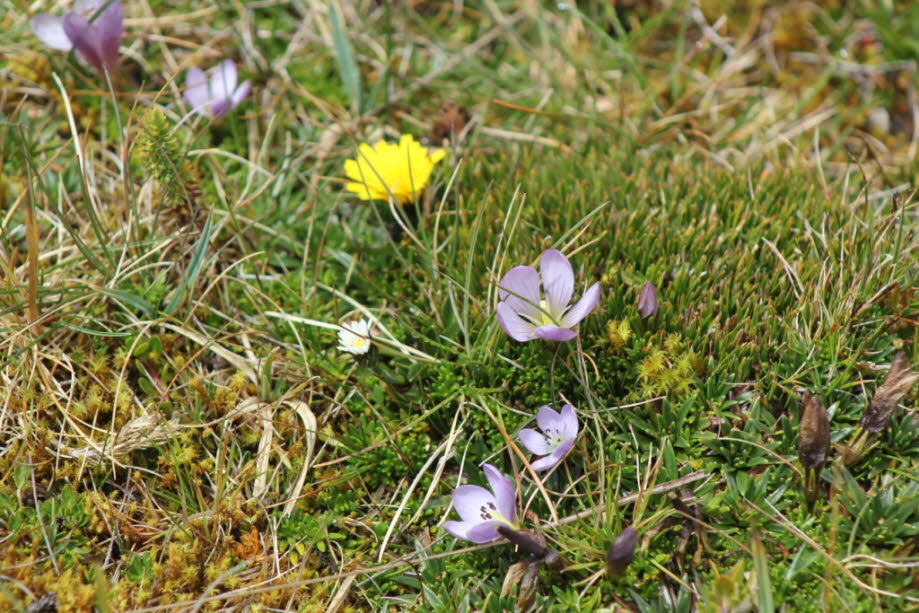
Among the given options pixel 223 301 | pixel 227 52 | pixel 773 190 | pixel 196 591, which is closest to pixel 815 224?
pixel 773 190

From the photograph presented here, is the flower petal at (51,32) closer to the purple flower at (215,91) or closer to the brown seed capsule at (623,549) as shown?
the purple flower at (215,91)

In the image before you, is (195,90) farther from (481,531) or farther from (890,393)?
(890,393)

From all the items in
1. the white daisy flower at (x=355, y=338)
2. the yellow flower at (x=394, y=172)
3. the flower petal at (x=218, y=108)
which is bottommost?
the white daisy flower at (x=355, y=338)

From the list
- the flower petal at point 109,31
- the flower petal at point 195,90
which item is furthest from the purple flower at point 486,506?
the flower petal at point 109,31

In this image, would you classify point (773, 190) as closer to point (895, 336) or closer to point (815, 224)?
point (815, 224)

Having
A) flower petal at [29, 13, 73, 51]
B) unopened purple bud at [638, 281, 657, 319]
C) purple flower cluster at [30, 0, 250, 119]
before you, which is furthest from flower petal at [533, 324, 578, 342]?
flower petal at [29, 13, 73, 51]

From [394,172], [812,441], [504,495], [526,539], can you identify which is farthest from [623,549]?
[394,172]
